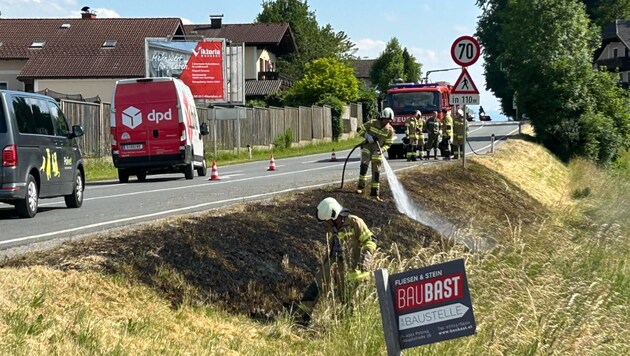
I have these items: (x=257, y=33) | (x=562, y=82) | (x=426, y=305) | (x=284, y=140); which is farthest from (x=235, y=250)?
(x=257, y=33)

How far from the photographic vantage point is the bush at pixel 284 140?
2001 inches

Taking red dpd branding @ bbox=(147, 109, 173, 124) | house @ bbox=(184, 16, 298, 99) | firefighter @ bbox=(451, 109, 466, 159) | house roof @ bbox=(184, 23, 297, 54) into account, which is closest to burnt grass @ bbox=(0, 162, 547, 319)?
red dpd branding @ bbox=(147, 109, 173, 124)

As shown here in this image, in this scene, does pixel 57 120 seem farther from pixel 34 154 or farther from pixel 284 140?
pixel 284 140

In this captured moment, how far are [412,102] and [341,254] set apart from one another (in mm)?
24801

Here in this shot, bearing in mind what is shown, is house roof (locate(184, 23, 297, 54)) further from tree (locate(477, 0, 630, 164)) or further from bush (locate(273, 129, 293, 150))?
bush (locate(273, 129, 293, 150))

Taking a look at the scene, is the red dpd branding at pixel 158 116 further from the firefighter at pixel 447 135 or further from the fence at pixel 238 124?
the firefighter at pixel 447 135

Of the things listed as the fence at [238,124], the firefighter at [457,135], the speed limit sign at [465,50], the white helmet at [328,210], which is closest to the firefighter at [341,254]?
the white helmet at [328,210]

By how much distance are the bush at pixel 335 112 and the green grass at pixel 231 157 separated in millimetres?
637

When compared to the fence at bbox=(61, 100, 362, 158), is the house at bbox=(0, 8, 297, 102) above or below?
above

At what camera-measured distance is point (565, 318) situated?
1041 centimetres

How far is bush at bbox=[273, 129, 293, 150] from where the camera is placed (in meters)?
50.8

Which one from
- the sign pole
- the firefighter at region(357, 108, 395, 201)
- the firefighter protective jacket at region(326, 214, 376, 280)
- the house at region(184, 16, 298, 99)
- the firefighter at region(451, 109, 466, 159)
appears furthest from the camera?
the house at region(184, 16, 298, 99)

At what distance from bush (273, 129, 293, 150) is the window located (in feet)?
109

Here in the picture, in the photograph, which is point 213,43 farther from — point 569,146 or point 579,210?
point 579,210
